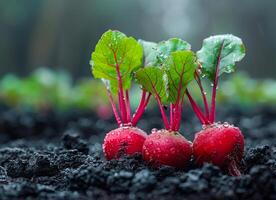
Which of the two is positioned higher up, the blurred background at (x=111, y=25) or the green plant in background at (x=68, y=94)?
the blurred background at (x=111, y=25)

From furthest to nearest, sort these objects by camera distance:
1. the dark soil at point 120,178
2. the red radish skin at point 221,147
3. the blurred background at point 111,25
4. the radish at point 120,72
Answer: the blurred background at point 111,25
the radish at point 120,72
the red radish skin at point 221,147
the dark soil at point 120,178

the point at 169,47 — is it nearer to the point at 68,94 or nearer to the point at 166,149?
the point at 166,149

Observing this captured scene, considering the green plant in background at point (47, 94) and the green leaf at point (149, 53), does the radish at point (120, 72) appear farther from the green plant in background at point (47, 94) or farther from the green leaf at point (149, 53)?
the green plant in background at point (47, 94)

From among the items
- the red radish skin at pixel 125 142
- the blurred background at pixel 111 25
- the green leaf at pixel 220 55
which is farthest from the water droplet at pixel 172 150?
the blurred background at pixel 111 25

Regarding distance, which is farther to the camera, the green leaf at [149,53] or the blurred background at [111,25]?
the blurred background at [111,25]

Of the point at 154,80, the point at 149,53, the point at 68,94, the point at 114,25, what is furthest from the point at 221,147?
the point at 114,25

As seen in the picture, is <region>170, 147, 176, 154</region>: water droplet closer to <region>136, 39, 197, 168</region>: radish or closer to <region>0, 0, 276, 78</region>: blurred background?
<region>136, 39, 197, 168</region>: radish

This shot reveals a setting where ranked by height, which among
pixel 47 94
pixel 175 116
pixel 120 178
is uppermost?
pixel 47 94
